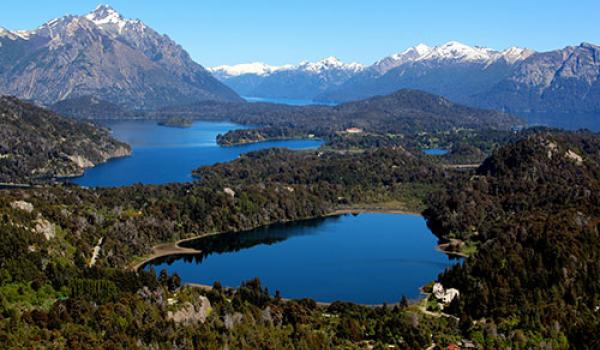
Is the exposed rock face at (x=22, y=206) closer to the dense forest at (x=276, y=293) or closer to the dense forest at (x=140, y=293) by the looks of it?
the dense forest at (x=140, y=293)

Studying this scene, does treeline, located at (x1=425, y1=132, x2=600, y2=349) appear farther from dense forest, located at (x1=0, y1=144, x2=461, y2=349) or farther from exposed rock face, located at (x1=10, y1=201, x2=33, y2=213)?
exposed rock face, located at (x1=10, y1=201, x2=33, y2=213)

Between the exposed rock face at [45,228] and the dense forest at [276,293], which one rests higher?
the exposed rock face at [45,228]

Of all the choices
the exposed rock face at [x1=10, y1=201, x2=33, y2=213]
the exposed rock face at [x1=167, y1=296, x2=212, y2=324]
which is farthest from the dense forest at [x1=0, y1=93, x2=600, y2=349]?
the exposed rock face at [x1=10, y1=201, x2=33, y2=213]

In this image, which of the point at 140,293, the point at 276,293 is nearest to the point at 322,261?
the point at 276,293

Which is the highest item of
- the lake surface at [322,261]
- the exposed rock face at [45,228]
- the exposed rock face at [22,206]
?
the exposed rock face at [22,206]

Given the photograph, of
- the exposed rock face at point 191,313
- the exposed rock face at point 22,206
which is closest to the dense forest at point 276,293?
the exposed rock face at point 191,313

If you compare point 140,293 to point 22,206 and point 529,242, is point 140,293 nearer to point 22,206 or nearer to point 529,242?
point 22,206
